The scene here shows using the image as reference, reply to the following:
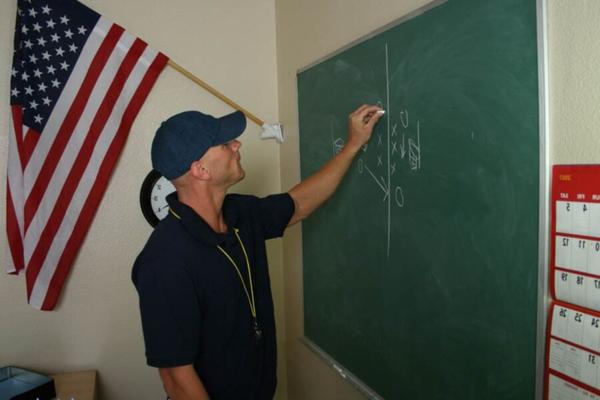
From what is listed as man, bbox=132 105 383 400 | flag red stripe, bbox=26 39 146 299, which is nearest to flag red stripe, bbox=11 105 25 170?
flag red stripe, bbox=26 39 146 299

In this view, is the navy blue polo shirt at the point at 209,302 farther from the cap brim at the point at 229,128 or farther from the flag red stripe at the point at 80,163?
the flag red stripe at the point at 80,163

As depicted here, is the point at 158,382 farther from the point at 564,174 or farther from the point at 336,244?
the point at 564,174

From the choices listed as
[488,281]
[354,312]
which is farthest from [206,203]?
[488,281]

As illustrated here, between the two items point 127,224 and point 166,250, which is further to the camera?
point 127,224

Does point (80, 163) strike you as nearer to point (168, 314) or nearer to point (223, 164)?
point (223, 164)

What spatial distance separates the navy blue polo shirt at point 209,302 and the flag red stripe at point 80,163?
0.91 meters

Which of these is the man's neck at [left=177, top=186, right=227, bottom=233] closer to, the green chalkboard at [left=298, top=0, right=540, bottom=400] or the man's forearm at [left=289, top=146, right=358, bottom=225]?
the man's forearm at [left=289, top=146, right=358, bottom=225]

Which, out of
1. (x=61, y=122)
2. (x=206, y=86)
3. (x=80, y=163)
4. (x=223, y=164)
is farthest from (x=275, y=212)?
(x=61, y=122)

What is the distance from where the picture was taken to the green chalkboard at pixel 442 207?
3.07 feet

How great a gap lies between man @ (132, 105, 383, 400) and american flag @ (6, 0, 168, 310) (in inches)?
33.5

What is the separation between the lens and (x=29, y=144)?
1.95 m

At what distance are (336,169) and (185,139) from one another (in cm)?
54

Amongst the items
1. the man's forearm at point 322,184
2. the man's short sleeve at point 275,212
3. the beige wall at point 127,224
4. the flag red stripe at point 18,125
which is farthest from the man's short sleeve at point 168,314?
the flag red stripe at point 18,125

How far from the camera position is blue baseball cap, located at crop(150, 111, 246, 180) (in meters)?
1.32
